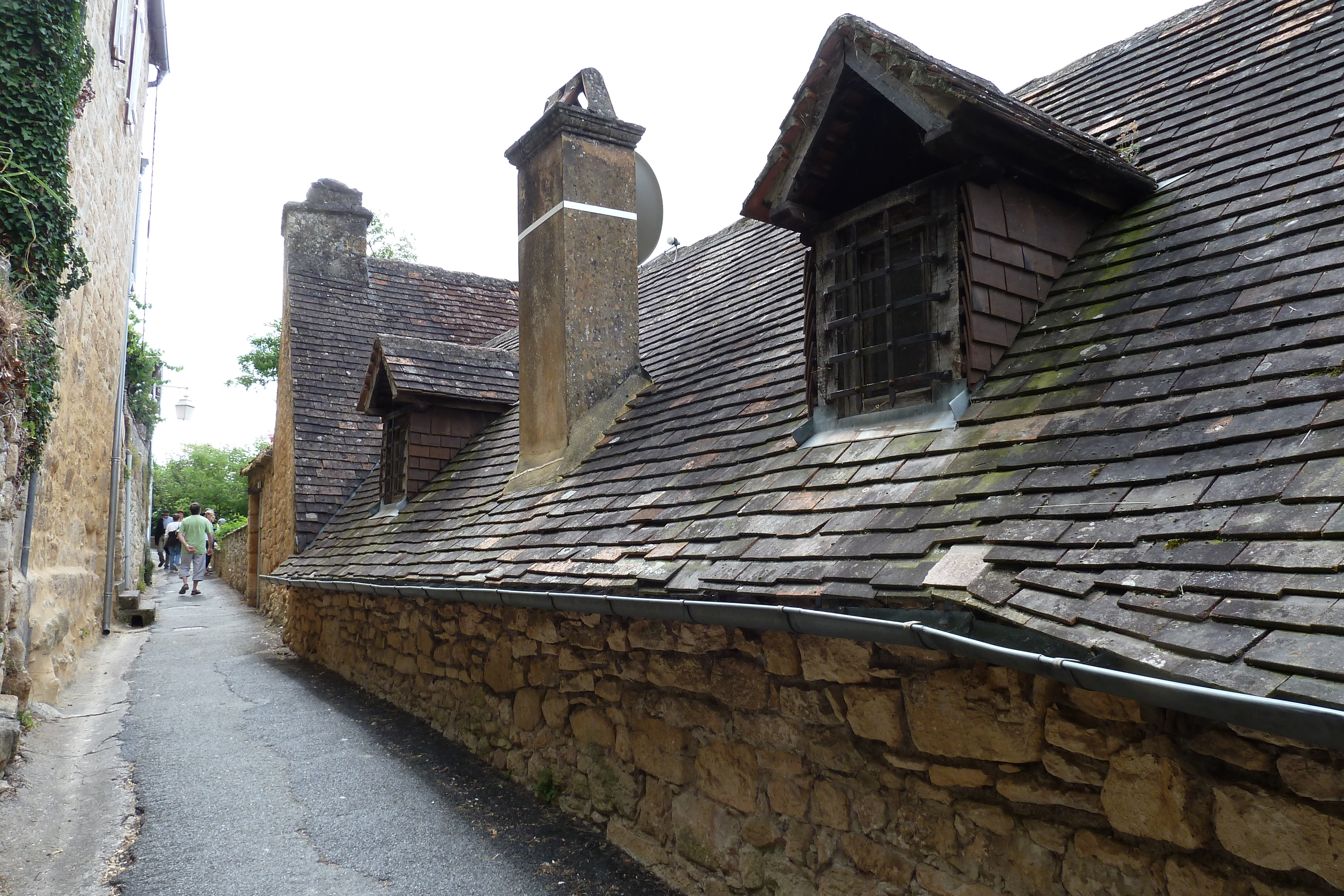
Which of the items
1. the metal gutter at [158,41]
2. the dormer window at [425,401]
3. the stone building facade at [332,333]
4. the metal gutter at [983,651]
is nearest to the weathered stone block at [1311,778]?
the metal gutter at [983,651]

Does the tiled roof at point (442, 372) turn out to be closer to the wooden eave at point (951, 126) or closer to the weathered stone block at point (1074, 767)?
the wooden eave at point (951, 126)

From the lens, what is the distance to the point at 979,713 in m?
2.74

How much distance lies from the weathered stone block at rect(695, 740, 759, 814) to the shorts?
1835 centimetres

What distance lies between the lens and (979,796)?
9.03 ft

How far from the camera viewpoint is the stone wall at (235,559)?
19.5m

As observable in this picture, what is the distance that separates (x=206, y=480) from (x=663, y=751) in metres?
47.1

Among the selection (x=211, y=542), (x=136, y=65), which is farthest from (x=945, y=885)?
(x=211, y=542)

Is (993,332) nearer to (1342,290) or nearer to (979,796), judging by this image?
(1342,290)

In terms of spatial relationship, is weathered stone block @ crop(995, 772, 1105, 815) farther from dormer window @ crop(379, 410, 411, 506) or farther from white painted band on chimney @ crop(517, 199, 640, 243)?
dormer window @ crop(379, 410, 411, 506)

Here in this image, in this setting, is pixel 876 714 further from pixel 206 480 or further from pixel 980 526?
pixel 206 480

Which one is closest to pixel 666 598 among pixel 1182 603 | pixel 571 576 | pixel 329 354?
pixel 571 576

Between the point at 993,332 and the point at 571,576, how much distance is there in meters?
2.45

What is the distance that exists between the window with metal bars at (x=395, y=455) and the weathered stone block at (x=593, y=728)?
5126 mm

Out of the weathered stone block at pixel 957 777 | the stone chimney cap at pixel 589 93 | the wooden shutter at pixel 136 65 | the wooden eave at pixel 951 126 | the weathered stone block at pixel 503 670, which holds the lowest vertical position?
the weathered stone block at pixel 503 670
